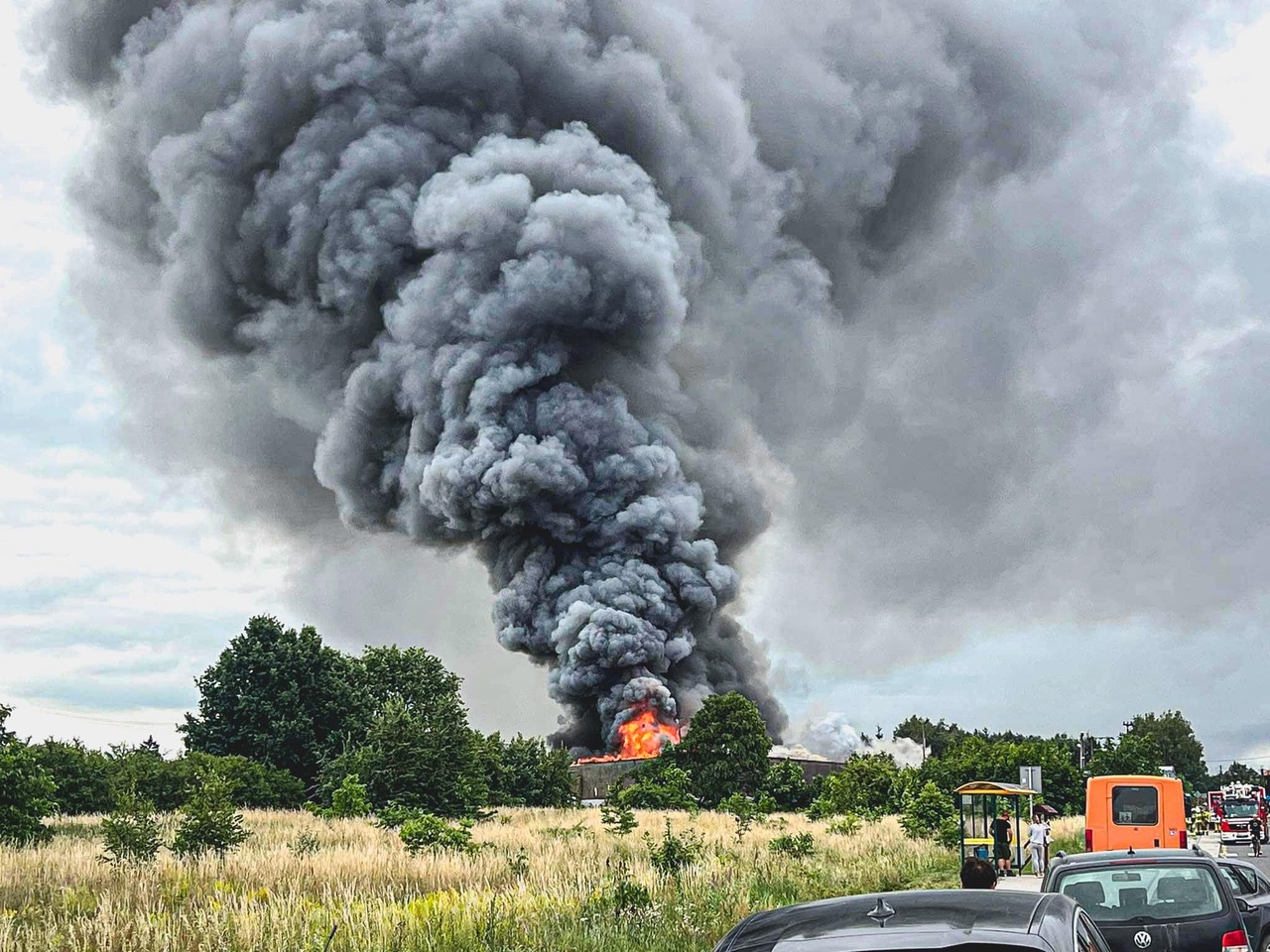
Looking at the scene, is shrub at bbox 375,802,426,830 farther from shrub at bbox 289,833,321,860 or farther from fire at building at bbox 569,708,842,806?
fire at building at bbox 569,708,842,806

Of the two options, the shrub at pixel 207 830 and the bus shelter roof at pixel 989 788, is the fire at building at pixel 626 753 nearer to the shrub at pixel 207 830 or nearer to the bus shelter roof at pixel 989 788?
the bus shelter roof at pixel 989 788

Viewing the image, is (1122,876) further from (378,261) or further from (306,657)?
(378,261)

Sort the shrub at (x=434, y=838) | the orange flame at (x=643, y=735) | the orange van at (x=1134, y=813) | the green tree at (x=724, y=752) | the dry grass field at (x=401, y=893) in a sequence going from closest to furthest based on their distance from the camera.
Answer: the dry grass field at (x=401, y=893), the shrub at (x=434, y=838), the orange van at (x=1134, y=813), the green tree at (x=724, y=752), the orange flame at (x=643, y=735)

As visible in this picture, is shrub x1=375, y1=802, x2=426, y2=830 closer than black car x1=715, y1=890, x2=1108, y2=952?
No

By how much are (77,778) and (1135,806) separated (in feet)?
97.0

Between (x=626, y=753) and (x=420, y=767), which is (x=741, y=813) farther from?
(x=626, y=753)

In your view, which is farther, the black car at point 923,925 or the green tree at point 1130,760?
the green tree at point 1130,760

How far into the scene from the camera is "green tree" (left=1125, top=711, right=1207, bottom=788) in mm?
131000

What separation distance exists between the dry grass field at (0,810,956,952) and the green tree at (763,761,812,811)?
33567 mm

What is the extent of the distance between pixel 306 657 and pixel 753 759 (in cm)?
2055

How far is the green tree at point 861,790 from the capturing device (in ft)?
172

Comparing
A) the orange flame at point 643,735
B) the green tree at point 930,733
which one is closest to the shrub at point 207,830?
the orange flame at point 643,735

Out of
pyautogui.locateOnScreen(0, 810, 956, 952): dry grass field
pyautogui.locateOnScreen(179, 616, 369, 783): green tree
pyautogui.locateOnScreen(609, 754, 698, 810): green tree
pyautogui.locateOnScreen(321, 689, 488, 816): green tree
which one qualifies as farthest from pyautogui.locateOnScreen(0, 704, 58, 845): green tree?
pyautogui.locateOnScreen(179, 616, 369, 783): green tree

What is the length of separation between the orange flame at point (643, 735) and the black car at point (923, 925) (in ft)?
203
